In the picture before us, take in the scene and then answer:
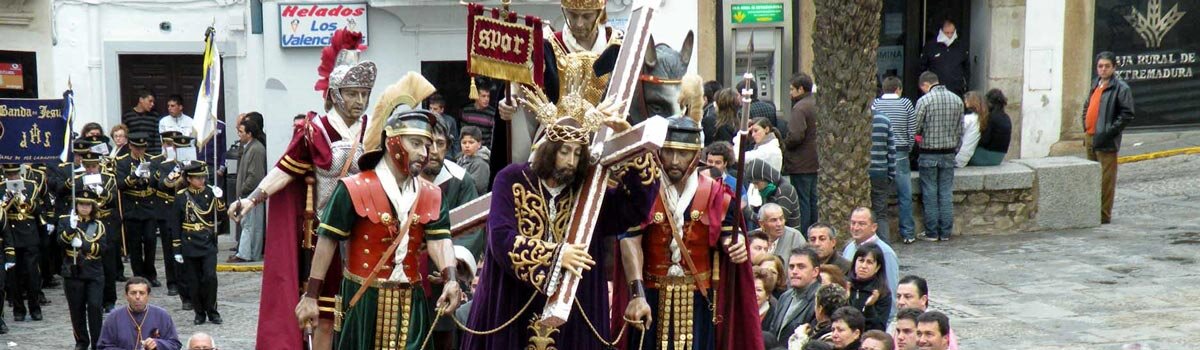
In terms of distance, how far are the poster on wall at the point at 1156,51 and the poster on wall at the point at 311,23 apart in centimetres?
892

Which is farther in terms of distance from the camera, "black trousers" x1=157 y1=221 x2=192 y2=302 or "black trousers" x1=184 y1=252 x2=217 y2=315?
"black trousers" x1=157 y1=221 x2=192 y2=302

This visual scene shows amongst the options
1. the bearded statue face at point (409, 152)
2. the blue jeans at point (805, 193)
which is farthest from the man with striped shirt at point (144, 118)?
the bearded statue face at point (409, 152)

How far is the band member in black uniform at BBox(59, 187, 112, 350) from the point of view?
15016mm

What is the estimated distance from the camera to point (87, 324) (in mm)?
15266

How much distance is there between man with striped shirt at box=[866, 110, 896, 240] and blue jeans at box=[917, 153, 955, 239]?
16.5 inches

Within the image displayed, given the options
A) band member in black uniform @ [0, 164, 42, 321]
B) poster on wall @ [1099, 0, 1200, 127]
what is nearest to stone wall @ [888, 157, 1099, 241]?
poster on wall @ [1099, 0, 1200, 127]

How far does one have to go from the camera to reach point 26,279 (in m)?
16.4

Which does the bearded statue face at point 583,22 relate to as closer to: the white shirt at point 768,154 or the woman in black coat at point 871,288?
the woman in black coat at point 871,288

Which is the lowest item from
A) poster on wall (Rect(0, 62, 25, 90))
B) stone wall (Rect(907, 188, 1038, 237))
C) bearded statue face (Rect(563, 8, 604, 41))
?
stone wall (Rect(907, 188, 1038, 237))

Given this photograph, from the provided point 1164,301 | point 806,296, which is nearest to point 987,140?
point 1164,301

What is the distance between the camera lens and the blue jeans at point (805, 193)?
646 inches

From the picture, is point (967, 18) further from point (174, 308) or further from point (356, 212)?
point (356, 212)

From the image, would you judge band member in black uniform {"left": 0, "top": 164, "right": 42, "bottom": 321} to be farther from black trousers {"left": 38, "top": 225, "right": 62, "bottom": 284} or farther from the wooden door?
the wooden door

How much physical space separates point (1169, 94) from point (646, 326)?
15112mm
